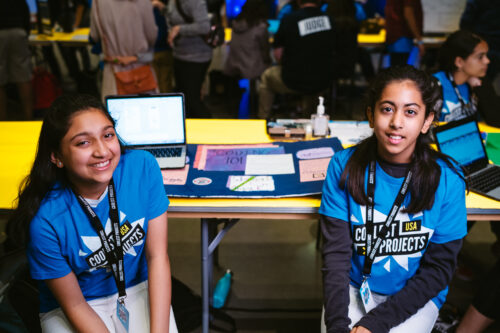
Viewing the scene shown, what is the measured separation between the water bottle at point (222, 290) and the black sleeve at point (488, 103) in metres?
1.66

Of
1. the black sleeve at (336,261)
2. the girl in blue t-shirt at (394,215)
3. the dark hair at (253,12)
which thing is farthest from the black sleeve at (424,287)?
the dark hair at (253,12)

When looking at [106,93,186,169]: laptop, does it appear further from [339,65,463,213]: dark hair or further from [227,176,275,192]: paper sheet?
[339,65,463,213]: dark hair

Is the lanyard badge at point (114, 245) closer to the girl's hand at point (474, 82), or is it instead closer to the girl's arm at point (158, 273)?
the girl's arm at point (158, 273)

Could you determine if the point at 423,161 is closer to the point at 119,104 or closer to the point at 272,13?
the point at 119,104

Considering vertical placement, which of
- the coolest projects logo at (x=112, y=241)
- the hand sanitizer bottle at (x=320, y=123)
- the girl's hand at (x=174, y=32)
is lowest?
the coolest projects logo at (x=112, y=241)

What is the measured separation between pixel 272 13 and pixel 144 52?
2.66m

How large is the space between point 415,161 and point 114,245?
1.01 metres

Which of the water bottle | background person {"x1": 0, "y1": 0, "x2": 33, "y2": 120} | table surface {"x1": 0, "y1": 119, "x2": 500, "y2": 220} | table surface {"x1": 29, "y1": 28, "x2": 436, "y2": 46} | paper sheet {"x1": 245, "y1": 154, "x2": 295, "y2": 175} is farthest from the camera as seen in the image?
table surface {"x1": 29, "y1": 28, "x2": 436, "y2": 46}

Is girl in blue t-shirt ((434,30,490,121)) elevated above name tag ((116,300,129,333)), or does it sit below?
above

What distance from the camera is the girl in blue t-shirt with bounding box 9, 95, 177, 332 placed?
1300 mm

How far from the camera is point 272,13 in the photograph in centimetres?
554

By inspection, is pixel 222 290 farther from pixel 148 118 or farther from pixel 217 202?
pixel 148 118

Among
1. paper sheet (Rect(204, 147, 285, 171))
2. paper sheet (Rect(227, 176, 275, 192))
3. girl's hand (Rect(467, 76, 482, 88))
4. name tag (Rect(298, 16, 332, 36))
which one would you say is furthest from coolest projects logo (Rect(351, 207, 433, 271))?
name tag (Rect(298, 16, 332, 36))

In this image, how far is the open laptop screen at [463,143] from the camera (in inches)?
74.3
